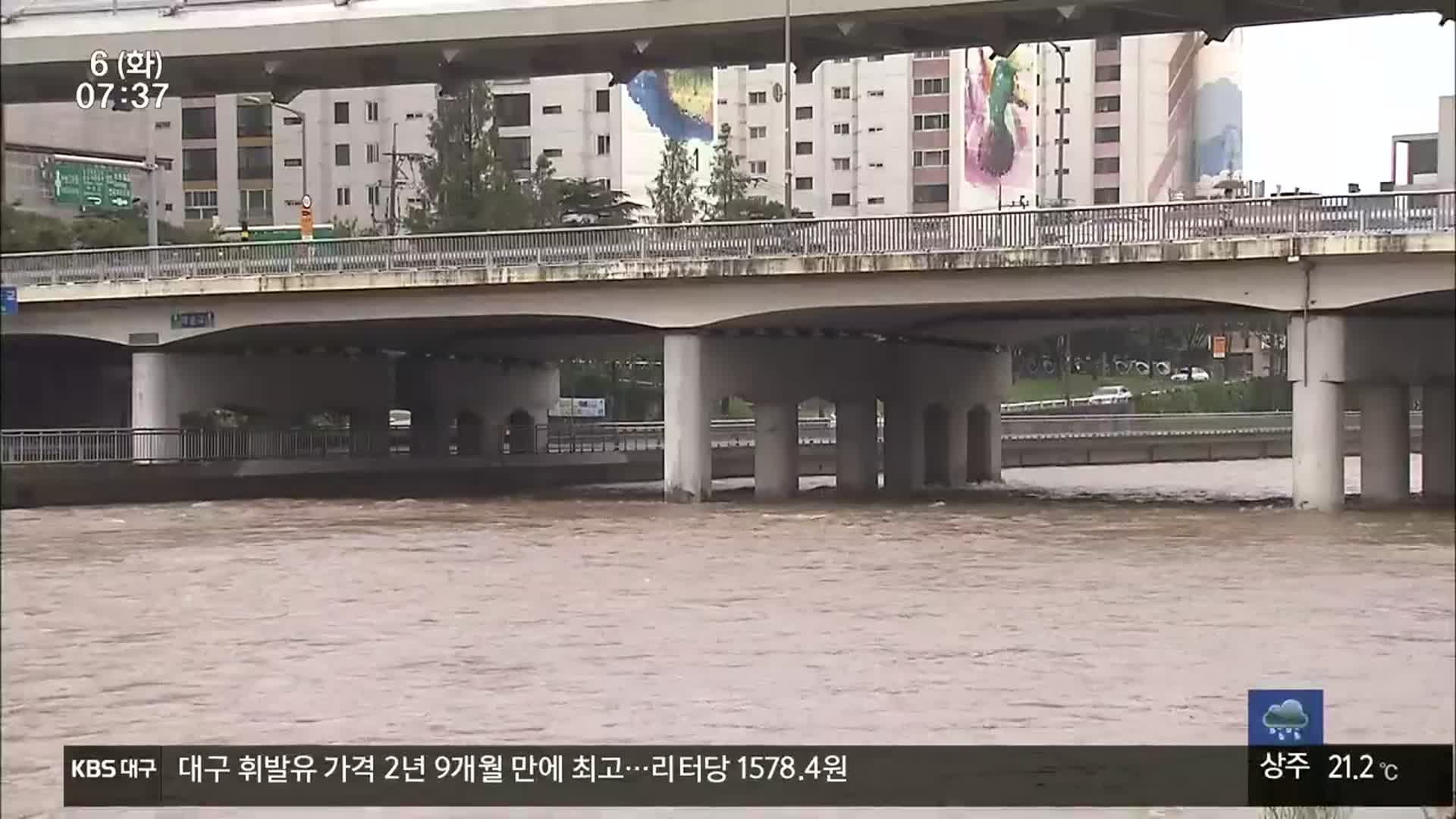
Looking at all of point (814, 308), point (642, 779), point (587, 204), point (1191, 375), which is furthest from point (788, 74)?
point (1191, 375)

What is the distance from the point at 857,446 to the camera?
54.1 metres

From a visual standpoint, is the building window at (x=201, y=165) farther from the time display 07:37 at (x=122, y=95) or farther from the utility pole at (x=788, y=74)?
the time display 07:37 at (x=122, y=95)

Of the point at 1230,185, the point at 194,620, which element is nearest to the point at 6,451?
the point at 194,620

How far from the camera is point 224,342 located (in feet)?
171

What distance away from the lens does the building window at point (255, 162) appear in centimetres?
9575

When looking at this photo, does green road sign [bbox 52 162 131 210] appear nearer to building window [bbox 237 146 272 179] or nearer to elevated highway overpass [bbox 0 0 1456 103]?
elevated highway overpass [bbox 0 0 1456 103]

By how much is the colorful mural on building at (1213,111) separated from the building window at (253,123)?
153ft

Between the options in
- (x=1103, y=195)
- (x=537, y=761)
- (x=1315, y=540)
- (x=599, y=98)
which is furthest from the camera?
(x=1103, y=195)

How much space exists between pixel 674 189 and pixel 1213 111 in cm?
3634

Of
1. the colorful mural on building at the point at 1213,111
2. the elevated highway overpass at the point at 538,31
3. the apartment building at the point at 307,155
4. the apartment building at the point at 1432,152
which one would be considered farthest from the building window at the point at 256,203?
the apartment building at the point at 1432,152

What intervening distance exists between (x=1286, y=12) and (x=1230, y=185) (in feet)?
12.3

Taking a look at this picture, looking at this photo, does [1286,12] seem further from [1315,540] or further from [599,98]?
[599,98]

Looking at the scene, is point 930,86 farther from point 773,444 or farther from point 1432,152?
point 1432,152

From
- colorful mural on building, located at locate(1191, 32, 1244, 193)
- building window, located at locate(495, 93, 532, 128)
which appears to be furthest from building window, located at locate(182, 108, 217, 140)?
colorful mural on building, located at locate(1191, 32, 1244, 193)
